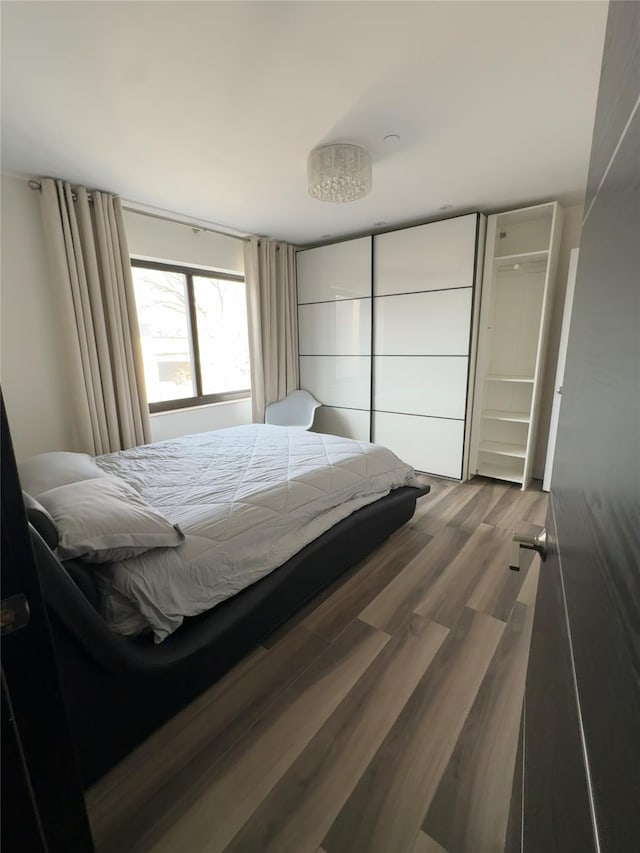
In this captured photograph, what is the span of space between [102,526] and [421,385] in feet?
10.2

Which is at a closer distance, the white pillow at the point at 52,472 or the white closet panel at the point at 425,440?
the white pillow at the point at 52,472

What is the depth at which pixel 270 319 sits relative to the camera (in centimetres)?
408

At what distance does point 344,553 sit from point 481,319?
251cm

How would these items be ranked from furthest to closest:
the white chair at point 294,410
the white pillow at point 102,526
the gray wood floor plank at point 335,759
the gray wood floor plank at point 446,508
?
the white chair at point 294,410 → the gray wood floor plank at point 446,508 → the white pillow at point 102,526 → the gray wood floor plank at point 335,759

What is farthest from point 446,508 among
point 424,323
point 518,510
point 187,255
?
point 187,255

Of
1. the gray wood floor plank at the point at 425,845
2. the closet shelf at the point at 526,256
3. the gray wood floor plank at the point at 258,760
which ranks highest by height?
the closet shelf at the point at 526,256

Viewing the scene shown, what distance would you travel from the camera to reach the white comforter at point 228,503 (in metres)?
1.24

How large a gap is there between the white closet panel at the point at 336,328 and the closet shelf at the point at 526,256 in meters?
1.30

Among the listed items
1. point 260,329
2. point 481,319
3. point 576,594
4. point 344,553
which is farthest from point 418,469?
point 576,594

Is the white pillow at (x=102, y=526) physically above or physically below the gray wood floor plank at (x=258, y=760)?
above

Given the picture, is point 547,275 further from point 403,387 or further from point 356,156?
point 356,156

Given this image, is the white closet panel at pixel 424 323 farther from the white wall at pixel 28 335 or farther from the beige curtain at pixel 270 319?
the white wall at pixel 28 335

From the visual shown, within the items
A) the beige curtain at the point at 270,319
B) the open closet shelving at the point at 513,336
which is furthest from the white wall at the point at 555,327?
the beige curtain at the point at 270,319

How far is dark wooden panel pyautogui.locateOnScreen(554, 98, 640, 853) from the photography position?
0.94 ft
